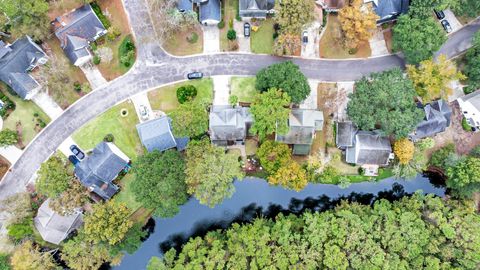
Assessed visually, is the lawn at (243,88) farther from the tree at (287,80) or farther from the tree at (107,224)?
the tree at (107,224)

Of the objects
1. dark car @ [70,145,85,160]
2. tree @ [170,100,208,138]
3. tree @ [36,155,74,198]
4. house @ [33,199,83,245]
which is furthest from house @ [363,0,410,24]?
house @ [33,199,83,245]

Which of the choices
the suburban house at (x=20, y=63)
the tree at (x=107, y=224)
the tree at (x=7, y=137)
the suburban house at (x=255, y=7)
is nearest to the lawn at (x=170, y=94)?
the suburban house at (x=255, y=7)

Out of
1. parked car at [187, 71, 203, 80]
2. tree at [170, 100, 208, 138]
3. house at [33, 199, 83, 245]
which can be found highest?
parked car at [187, 71, 203, 80]

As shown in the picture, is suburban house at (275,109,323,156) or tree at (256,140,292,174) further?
suburban house at (275,109,323,156)

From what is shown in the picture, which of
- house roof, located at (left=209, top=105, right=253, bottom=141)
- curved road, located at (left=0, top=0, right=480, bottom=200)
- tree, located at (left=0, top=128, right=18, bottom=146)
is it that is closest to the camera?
house roof, located at (left=209, top=105, right=253, bottom=141)

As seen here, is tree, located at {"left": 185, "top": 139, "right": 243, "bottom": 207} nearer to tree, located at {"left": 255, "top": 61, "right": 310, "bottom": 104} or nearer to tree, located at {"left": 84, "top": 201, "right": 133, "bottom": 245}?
tree, located at {"left": 84, "top": 201, "right": 133, "bottom": 245}

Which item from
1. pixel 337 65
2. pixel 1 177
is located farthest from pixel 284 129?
pixel 1 177

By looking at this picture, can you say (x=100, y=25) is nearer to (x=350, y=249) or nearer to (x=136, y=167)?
(x=136, y=167)
